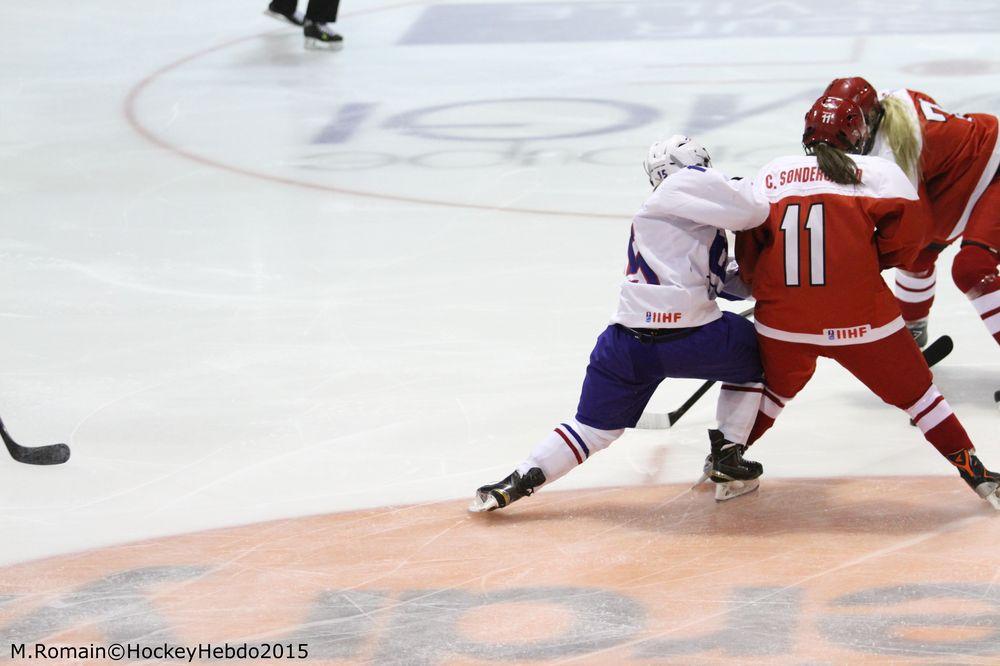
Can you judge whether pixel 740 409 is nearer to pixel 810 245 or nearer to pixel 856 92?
pixel 810 245

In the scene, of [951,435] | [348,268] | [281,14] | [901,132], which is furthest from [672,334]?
[281,14]

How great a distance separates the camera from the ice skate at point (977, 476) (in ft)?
9.12

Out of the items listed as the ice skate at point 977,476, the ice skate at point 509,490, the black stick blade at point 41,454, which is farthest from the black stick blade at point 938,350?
the black stick blade at point 41,454

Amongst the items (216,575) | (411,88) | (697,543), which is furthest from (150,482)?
(411,88)

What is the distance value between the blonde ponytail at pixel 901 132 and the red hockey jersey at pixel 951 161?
0.08m

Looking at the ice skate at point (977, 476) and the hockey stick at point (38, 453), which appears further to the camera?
the hockey stick at point (38, 453)

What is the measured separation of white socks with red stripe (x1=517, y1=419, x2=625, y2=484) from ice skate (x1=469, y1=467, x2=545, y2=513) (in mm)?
14

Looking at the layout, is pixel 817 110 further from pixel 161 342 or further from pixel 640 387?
pixel 161 342

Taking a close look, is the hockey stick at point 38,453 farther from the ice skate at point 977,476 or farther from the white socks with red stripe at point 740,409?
the ice skate at point 977,476

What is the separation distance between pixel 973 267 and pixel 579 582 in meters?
1.33

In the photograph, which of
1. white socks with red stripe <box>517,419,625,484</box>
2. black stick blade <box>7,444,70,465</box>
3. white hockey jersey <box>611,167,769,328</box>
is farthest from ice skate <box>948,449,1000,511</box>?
black stick blade <box>7,444,70,465</box>

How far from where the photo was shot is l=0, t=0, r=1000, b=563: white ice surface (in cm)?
325

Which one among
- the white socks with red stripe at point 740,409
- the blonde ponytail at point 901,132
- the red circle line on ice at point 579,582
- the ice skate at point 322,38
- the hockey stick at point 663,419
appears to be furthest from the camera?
the ice skate at point 322,38

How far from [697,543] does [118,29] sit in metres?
7.77
